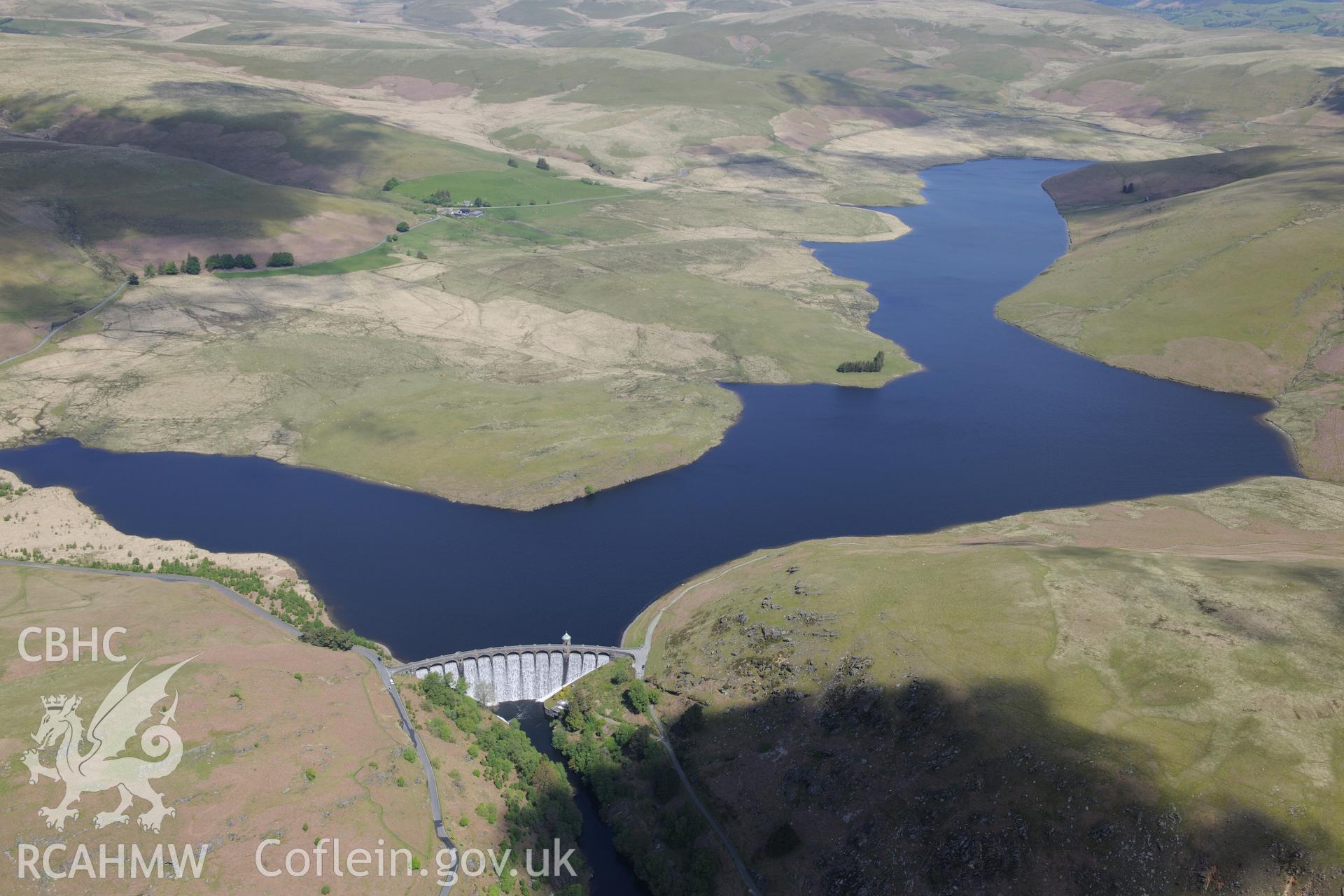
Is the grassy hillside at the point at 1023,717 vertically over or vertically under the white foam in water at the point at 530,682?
over

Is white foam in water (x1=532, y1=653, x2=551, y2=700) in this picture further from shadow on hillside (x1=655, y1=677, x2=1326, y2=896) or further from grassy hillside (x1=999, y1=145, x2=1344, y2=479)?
grassy hillside (x1=999, y1=145, x2=1344, y2=479)

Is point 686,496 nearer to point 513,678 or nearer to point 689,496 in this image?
point 689,496

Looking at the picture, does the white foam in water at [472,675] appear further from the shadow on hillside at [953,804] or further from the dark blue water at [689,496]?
the shadow on hillside at [953,804]

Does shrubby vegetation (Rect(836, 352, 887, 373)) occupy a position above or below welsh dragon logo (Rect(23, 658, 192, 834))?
above

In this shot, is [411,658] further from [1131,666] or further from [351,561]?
[1131,666]

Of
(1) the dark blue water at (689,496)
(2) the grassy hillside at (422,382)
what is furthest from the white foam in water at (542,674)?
(2) the grassy hillside at (422,382)

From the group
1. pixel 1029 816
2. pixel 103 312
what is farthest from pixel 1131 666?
pixel 103 312

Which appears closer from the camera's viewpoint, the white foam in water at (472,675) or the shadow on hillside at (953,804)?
the shadow on hillside at (953,804)

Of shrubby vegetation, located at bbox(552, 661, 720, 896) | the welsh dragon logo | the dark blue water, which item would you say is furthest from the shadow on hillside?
the welsh dragon logo
